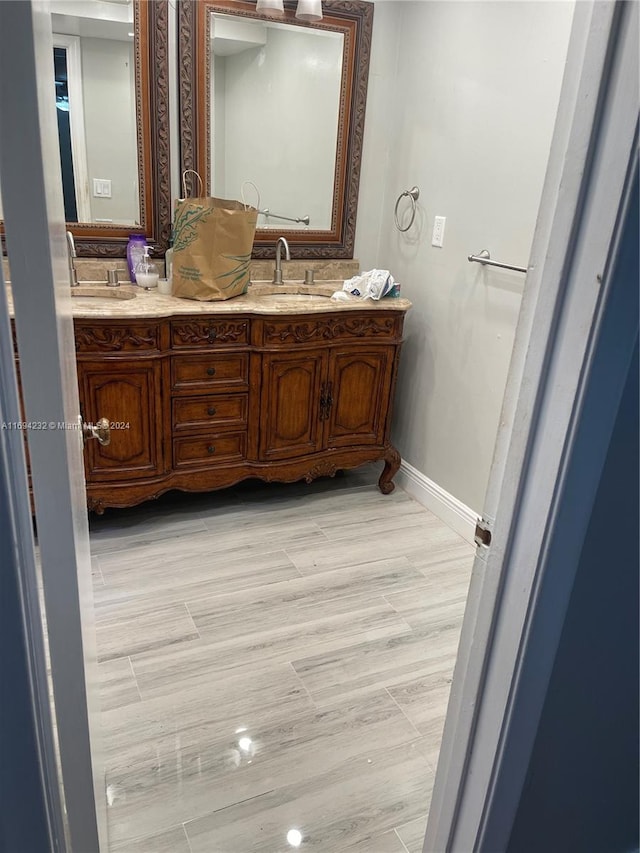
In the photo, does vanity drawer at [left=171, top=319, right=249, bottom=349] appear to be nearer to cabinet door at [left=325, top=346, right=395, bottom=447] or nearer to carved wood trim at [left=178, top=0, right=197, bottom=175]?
cabinet door at [left=325, top=346, right=395, bottom=447]

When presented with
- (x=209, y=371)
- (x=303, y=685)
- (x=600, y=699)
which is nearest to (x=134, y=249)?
(x=209, y=371)

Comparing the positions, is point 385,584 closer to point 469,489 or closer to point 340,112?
point 469,489

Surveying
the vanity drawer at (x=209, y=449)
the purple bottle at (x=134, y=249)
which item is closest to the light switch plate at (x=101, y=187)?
the purple bottle at (x=134, y=249)

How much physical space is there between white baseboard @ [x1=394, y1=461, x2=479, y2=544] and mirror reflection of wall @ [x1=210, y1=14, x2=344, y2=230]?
1279 mm

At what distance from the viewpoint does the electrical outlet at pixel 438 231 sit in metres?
2.67

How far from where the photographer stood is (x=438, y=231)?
270 centimetres

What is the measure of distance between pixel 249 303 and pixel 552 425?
5.91 ft

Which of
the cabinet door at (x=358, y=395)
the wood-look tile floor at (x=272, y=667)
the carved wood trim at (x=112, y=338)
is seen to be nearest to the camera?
the wood-look tile floor at (x=272, y=667)

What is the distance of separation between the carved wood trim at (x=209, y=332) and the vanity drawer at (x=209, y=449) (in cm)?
38

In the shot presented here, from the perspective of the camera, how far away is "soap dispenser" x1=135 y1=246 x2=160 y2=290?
261cm

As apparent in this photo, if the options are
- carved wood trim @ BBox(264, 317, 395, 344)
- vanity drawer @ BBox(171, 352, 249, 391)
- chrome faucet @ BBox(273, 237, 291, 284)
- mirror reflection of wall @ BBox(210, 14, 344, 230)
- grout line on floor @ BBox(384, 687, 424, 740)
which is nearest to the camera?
grout line on floor @ BBox(384, 687, 424, 740)

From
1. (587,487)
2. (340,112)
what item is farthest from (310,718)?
(340,112)

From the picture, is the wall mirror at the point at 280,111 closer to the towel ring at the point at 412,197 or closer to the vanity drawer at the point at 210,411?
the towel ring at the point at 412,197

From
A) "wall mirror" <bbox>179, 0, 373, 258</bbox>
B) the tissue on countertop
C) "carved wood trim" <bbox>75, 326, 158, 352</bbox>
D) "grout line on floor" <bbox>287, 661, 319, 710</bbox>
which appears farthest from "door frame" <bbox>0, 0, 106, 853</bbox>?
"wall mirror" <bbox>179, 0, 373, 258</bbox>
